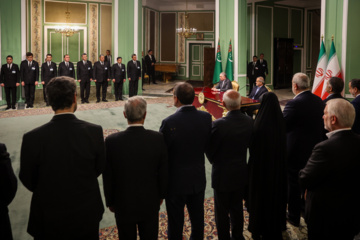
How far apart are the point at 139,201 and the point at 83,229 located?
40cm

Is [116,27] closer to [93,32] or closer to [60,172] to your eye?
[93,32]

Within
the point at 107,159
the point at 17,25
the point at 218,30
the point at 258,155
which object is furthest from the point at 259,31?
the point at 107,159

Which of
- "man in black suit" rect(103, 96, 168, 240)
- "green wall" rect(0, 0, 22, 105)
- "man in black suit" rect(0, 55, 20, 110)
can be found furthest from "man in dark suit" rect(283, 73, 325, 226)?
"green wall" rect(0, 0, 22, 105)

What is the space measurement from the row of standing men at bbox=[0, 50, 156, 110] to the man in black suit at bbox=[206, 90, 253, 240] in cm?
819

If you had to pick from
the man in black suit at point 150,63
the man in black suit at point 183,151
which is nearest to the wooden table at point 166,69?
the man in black suit at point 150,63

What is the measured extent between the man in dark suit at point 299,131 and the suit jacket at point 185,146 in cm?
117

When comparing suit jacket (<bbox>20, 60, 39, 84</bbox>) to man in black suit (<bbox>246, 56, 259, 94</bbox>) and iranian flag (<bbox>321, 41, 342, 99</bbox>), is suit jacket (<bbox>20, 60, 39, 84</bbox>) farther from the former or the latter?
iranian flag (<bbox>321, 41, 342, 99</bbox>)

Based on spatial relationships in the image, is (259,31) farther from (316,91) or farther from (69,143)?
(69,143)

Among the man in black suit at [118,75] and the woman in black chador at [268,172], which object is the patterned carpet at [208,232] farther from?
the man in black suit at [118,75]

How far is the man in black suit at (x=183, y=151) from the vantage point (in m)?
2.65

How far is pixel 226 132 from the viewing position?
2.84m

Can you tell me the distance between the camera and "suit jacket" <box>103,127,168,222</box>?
89.7 inches

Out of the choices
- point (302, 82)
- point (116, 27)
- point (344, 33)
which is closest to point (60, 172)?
point (302, 82)

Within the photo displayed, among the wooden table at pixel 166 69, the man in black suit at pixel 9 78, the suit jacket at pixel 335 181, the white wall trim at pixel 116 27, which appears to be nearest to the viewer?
the suit jacket at pixel 335 181
